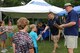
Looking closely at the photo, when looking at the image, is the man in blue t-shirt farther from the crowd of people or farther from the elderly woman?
the elderly woman

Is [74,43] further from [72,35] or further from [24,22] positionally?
[24,22]

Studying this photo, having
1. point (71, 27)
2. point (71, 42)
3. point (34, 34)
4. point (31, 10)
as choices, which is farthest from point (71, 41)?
point (31, 10)

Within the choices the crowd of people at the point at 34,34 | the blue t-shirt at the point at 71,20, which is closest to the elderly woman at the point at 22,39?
the crowd of people at the point at 34,34

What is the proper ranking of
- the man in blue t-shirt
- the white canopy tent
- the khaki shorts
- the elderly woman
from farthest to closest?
the white canopy tent, the khaki shorts, the man in blue t-shirt, the elderly woman

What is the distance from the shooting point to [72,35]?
8.11 metres

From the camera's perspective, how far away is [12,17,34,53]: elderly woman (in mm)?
5504

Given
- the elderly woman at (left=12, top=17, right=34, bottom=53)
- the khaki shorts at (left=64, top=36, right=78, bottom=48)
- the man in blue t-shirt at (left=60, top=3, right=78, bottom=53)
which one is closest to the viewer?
the elderly woman at (left=12, top=17, right=34, bottom=53)

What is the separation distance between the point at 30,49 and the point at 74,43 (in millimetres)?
2824

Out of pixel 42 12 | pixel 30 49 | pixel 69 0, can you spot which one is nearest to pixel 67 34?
pixel 30 49

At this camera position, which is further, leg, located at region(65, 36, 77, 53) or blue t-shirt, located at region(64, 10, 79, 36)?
leg, located at region(65, 36, 77, 53)

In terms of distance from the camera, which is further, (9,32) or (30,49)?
(9,32)

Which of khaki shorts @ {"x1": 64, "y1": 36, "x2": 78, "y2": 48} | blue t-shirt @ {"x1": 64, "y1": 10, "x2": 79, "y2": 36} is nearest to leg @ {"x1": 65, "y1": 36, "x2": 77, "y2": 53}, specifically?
khaki shorts @ {"x1": 64, "y1": 36, "x2": 78, "y2": 48}

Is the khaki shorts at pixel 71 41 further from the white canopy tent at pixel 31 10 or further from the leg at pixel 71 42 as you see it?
the white canopy tent at pixel 31 10

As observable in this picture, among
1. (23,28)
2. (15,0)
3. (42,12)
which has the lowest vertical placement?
(15,0)
